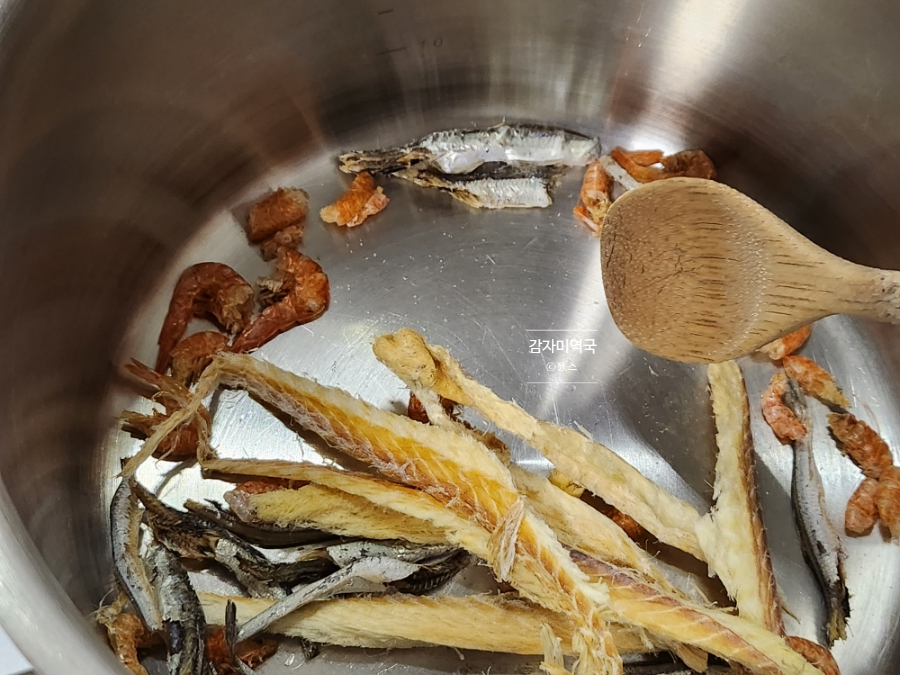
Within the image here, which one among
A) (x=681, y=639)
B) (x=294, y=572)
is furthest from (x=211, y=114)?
(x=681, y=639)

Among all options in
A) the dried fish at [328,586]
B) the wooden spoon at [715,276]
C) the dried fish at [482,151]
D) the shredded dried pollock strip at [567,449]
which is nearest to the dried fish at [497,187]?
the dried fish at [482,151]

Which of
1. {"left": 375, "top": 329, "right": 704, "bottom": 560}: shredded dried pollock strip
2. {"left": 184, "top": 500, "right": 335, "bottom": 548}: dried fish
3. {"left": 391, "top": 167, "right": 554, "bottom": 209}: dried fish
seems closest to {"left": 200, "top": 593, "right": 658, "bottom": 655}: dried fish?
{"left": 184, "top": 500, "right": 335, "bottom": 548}: dried fish

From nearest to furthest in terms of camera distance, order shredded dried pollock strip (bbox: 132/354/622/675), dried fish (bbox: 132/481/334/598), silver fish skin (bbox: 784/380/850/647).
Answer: shredded dried pollock strip (bbox: 132/354/622/675) → dried fish (bbox: 132/481/334/598) → silver fish skin (bbox: 784/380/850/647)

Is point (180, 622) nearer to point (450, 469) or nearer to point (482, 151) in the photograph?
point (450, 469)

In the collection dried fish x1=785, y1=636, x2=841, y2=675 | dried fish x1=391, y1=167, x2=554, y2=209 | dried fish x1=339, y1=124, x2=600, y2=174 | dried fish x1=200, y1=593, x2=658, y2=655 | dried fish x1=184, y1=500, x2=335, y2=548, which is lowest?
dried fish x1=785, y1=636, x2=841, y2=675

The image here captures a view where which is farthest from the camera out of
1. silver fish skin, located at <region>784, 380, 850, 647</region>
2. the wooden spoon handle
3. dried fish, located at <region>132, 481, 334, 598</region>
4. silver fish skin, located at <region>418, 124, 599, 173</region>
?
silver fish skin, located at <region>418, 124, 599, 173</region>

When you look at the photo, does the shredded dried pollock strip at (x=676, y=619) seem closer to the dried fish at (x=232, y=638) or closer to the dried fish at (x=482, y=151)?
the dried fish at (x=232, y=638)

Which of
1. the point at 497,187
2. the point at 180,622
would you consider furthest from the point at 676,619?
the point at 497,187

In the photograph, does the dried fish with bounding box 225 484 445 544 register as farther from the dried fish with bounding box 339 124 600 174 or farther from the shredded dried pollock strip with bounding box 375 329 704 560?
the dried fish with bounding box 339 124 600 174

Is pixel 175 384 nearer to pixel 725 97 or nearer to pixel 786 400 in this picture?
pixel 786 400
